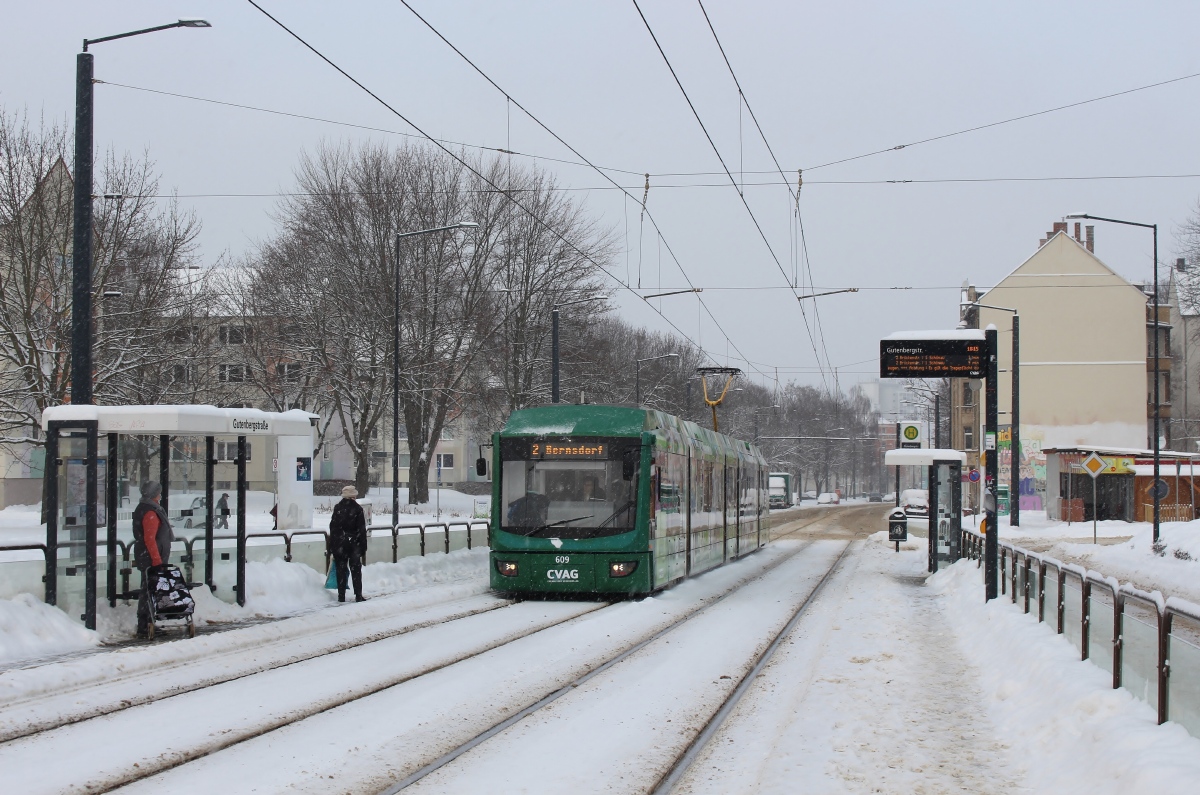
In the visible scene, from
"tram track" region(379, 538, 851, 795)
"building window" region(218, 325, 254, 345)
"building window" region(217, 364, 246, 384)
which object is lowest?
"tram track" region(379, 538, 851, 795)

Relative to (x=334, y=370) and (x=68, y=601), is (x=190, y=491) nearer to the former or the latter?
(x=68, y=601)

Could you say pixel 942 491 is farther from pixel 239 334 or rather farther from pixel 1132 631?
pixel 239 334

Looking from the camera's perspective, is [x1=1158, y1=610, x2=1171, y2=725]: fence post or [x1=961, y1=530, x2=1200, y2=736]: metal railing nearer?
[x1=961, y1=530, x2=1200, y2=736]: metal railing

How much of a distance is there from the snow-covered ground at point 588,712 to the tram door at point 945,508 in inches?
327

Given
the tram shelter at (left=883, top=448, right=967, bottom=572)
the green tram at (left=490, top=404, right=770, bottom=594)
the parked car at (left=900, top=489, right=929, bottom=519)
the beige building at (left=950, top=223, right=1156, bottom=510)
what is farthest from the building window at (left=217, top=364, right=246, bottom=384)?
the beige building at (left=950, top=223, right=1156, bottom=510)

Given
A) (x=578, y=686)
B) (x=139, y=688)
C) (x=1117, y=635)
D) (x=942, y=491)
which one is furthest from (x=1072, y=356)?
(x=139, y=688)

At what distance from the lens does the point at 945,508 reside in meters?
24.1

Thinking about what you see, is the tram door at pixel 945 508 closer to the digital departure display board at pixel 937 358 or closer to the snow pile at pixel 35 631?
the digital departure display board at pixel 937 358

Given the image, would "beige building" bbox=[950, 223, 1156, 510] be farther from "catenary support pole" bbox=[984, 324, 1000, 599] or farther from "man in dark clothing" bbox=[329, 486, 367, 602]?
"man in dark clothing" bbox=[329, 486, 367, 602]

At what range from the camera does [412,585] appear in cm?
1969

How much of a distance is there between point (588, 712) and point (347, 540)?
8387mm

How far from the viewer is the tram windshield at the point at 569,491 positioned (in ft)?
57.7

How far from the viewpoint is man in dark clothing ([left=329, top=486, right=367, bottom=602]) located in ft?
54.6

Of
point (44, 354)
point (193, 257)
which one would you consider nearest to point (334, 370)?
point (193, 257)
